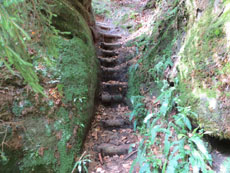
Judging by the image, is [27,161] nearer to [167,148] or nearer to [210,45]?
[167,148]

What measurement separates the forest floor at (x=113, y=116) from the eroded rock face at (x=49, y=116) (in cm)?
46

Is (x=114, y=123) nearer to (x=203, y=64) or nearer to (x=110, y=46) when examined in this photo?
(x=203, y=64)

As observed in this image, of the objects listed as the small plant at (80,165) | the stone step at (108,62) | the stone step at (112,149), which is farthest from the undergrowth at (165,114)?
the stone step at (108,62)

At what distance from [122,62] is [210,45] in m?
3.79

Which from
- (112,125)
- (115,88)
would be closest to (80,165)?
(112,125)

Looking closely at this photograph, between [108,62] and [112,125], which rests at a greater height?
[108,62]

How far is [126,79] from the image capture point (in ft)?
17.5

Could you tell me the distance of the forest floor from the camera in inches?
126

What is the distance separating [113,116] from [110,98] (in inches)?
25.4

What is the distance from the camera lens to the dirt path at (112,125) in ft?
10.4

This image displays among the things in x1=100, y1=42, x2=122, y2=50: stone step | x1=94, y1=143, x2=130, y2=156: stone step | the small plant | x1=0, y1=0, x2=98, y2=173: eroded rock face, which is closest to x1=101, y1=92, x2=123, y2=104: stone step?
x1=0, y1=0, x2=98, y2=173: eroded rock face

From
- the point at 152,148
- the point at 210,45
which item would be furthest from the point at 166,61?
the point at 152,148

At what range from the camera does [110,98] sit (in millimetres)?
4797

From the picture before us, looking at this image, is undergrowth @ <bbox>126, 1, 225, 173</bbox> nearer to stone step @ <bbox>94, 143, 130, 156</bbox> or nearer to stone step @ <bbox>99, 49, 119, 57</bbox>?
stone step @ <bbox>94, 143, 130, 156</bbox>
